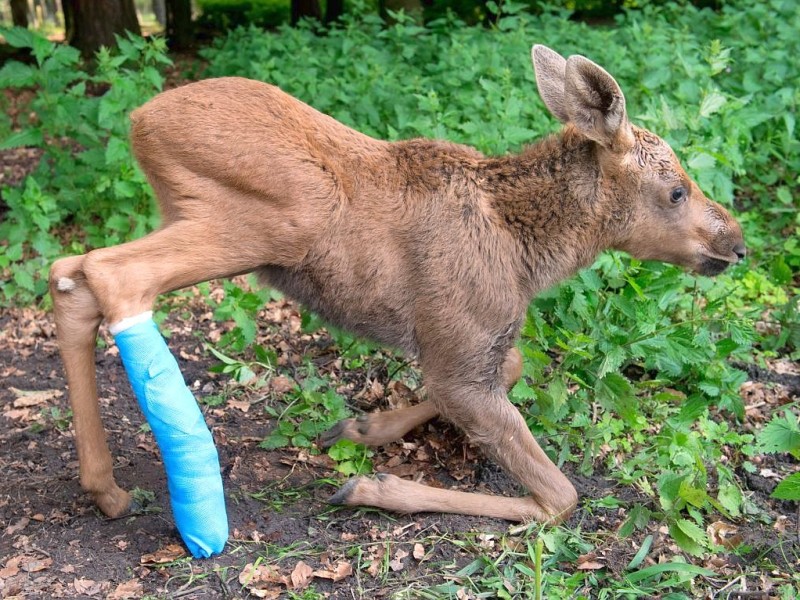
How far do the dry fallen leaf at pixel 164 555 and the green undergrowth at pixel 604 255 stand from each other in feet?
3.60

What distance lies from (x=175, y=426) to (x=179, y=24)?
50.9 feet

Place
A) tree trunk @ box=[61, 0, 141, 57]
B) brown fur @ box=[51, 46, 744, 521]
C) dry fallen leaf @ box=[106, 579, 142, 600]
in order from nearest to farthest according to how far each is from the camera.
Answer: dry fallen leaf @ box=[106, 579, 142, 600] → brown fur @ box=[51, 46, 744, 521] → tree trunk @ box=[61, 0, 141, 57]

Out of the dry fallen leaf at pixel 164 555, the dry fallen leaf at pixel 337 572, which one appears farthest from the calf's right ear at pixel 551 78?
the dry fallen leaf at pixel 164 555

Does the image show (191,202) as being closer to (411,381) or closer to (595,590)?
(411,381)

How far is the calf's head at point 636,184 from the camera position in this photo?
15.2 feet

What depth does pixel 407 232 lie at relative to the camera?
4660 millimetres

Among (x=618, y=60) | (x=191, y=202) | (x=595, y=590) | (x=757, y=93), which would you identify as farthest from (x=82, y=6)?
(x=595, y=590)

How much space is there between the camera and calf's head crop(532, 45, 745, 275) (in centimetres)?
464

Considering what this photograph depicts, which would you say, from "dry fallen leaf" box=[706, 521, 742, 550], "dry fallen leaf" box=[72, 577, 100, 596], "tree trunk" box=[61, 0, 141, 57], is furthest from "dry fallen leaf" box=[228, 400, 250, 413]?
Answer: "tree trunk" box=[61, 0, 141, 57]

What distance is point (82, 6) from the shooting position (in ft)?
42.8

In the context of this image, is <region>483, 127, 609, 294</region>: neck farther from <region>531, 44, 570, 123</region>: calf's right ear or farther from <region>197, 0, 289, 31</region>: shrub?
<region>197, 0, 289, 31</region>: shrub

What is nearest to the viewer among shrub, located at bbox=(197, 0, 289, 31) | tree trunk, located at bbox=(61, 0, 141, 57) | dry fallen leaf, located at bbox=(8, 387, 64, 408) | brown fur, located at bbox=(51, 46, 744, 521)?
brown fur, located at bbox=(51, 46, 744, 521)

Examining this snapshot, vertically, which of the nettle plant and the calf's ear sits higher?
the calf's ear

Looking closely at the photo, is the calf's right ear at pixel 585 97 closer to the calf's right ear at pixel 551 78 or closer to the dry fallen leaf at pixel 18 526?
the calf's right ear at pixel 551 78
